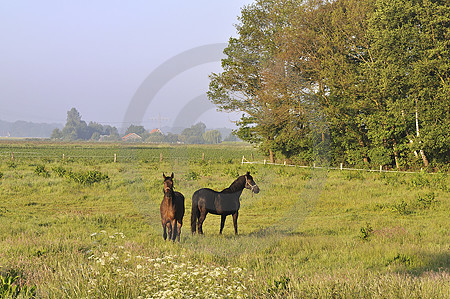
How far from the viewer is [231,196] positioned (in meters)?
11.4

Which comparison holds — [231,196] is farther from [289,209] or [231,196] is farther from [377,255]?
[289,209]

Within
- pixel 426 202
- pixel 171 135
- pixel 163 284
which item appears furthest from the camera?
pixel 171 135

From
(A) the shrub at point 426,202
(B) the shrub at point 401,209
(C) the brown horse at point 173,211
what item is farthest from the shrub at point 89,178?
(A) the shrub at point 426,202

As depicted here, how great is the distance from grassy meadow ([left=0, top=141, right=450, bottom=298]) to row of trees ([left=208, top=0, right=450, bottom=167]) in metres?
5.90

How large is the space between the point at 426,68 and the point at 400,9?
549 centimetres

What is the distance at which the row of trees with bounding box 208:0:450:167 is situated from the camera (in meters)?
31.0

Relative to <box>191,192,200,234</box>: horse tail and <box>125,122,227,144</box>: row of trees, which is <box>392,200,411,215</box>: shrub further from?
<box>191,192,200,234</box>: horse tail

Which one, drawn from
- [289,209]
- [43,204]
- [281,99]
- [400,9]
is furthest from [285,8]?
[43,204]

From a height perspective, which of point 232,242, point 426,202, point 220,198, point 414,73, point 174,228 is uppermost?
point 414,73

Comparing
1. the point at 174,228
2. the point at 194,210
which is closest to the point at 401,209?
the point at 194,210

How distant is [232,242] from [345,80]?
30.8 metres

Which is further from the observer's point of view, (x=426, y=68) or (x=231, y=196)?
(x=426, y=68)

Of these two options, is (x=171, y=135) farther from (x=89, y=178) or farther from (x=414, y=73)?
(x=414, y=73)

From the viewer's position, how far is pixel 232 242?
1045 centimetres
